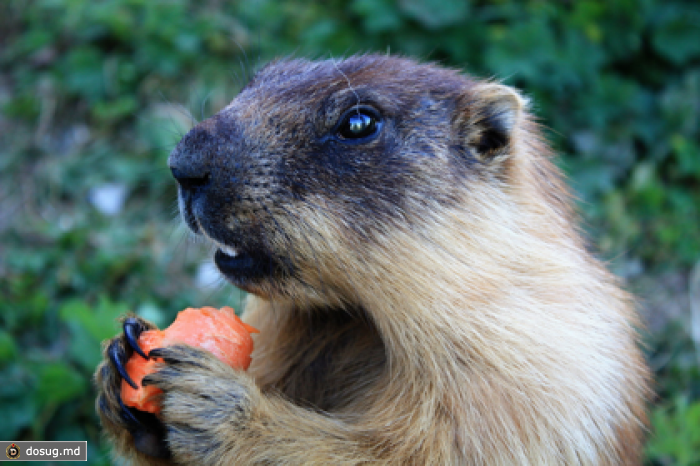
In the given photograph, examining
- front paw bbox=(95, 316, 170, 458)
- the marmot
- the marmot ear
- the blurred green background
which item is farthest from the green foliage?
front paw bbox=(95, 316, 170, 458)

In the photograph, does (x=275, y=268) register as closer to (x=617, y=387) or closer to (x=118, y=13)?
(x=617, y=387)

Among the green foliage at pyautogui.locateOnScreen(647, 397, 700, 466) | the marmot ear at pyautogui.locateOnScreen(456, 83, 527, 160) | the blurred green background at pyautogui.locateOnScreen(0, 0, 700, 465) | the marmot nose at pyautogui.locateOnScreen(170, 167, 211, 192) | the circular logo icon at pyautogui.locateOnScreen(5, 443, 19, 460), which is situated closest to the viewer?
the marmot nose at pyautogui.locateOnScreen(170, 167, 211, 192)

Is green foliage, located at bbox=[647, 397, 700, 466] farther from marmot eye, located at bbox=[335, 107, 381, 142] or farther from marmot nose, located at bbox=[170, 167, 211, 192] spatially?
marmot nose, located at bbox=[170, 167, 211, 192]

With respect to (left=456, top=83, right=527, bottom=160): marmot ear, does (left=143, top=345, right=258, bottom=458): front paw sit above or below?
below

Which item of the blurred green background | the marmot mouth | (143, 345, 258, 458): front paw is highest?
the blurred green background

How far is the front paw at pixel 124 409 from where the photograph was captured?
2785 millimetres

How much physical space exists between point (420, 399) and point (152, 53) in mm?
5422

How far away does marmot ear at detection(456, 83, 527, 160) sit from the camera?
3166mm

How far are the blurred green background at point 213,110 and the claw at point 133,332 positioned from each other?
1.78m

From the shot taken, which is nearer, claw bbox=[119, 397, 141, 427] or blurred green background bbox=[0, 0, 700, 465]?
claw bbox=[119, 397, 141, 427]

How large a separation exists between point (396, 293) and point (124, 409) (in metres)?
1.27

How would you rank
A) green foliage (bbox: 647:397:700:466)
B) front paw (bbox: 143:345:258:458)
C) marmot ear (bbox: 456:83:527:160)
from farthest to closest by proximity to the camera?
green foliage (bbox: 647:397:700:466) < marmot ear (bbox: 456:83:527:160) < front paw (bbox: 143:345:258:458)

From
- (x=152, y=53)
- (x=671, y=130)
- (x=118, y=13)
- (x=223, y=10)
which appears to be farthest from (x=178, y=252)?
(x=671, y=130)

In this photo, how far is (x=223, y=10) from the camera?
7645mm
